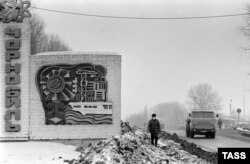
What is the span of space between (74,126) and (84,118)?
22.2 inches

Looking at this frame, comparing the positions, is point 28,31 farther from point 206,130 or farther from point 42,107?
point 206,130

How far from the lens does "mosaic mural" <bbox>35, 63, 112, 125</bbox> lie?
71.7 feet

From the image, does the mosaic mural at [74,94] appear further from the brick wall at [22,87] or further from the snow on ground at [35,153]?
the snow on ground at [35,153]

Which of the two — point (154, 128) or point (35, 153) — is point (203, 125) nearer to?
point (154, 128)

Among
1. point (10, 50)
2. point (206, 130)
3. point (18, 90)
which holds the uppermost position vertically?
point (10, 50)

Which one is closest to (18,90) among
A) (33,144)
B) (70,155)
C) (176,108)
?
(33,144)

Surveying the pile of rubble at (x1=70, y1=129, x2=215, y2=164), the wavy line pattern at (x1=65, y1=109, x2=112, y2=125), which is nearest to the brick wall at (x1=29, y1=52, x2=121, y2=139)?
the wavy line pattern at (x1=65, y1=109, x2=112, y2=125)

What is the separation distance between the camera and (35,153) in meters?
19.2

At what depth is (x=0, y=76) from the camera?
A: 21578 millimetres

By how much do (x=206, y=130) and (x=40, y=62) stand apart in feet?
60.5

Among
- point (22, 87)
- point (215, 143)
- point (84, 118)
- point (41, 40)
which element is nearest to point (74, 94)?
point (84, 118)

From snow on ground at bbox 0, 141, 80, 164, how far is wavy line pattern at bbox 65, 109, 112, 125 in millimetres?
1175

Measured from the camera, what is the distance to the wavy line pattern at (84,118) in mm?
21828

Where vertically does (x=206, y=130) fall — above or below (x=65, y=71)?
below
